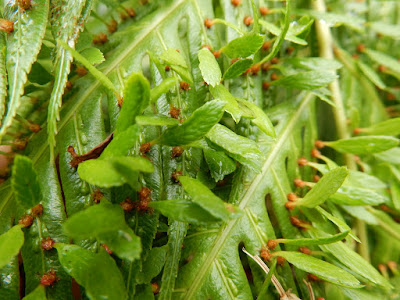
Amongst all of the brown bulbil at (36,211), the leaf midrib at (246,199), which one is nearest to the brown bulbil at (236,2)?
the leaf midrib at (246,199)

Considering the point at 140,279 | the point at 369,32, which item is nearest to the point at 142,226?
the point at 140,279

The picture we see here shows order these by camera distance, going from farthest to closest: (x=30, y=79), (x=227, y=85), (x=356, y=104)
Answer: (x=356, y=104)
(x=227, y=85)
(x=30, y=79)

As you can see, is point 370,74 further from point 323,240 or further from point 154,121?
point 154,121

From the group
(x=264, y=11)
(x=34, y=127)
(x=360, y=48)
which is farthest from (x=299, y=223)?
(x=360, y=48)

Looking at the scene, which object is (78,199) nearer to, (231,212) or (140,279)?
(140,279)

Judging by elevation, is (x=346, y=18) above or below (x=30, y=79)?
above

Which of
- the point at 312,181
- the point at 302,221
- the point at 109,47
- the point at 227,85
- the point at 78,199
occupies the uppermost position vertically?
the point at 109,47

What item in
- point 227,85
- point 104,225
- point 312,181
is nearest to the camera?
point 104,225
